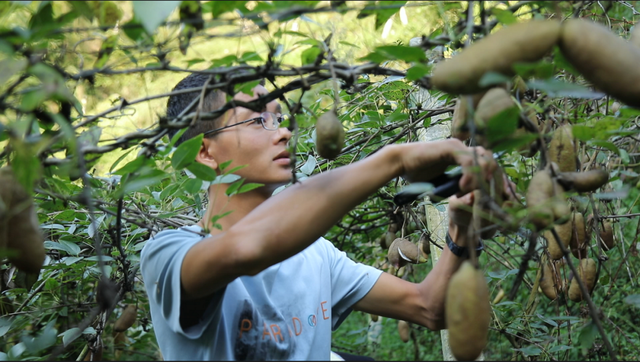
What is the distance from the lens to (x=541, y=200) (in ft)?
2.39

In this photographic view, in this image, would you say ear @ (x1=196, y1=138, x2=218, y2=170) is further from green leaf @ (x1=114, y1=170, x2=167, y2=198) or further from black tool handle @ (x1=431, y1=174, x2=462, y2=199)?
black tool handle @ (x1=431, y1=174, x2=462, y2=199)

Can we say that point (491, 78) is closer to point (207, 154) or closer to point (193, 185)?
point (193, 185)

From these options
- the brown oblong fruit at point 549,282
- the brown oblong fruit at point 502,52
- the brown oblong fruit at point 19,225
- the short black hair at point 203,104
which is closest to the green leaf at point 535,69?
the brown oblong fruit at point 502,52

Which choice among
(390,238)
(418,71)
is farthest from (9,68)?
(390,238)

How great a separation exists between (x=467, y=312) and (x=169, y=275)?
0.50 metres

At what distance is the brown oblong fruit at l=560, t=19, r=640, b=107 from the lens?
2.19ft

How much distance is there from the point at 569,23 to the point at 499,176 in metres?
0.21

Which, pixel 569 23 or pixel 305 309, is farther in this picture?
pixel 305 309

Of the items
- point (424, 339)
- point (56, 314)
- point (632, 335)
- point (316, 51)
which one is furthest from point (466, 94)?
point (424, 339)

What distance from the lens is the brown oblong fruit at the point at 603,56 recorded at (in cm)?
67

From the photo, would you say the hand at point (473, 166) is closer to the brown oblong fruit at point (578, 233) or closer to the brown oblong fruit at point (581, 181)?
the brown oblong fruit at point (581, 181)

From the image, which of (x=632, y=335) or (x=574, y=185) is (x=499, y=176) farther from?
(x=632, y=335)

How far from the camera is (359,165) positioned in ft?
2.82

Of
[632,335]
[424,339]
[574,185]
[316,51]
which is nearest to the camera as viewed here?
[574,185]
